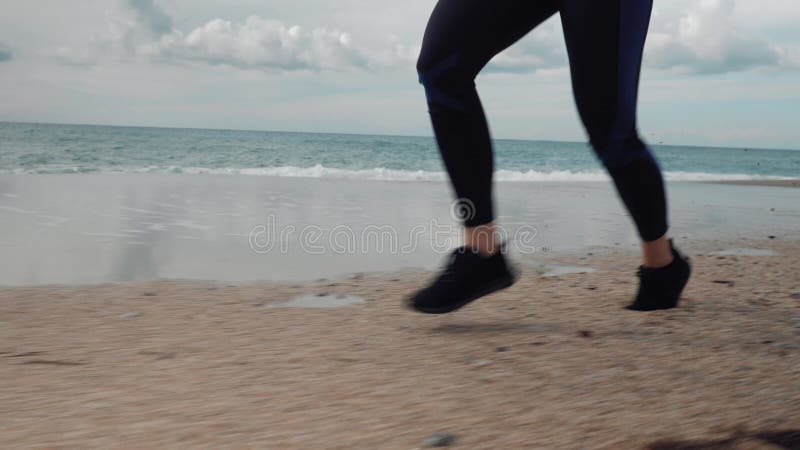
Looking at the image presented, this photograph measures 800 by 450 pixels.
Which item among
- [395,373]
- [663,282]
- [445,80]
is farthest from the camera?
[663,282]

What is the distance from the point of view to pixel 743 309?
6.69ft

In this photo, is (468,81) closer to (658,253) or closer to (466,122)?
(466,122)

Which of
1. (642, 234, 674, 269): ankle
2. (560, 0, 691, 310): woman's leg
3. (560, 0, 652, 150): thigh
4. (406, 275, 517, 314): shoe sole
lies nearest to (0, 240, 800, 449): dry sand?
(406, 275, 517, 314): shoe sole

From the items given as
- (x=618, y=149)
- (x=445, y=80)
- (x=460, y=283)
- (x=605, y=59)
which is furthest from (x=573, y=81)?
(x=460, y=283)

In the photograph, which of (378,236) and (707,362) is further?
(378,236)

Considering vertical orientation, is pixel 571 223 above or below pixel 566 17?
below

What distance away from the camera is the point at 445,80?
1755mm

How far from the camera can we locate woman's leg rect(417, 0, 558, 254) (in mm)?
1710

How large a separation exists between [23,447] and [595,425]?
0.88 meters

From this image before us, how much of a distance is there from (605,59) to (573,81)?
0.30 ft

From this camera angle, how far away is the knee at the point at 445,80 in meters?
1.74

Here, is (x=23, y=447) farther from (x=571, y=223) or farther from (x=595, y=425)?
(x=571, y=223)

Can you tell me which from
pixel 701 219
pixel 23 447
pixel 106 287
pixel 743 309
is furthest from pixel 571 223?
pixel 23 447

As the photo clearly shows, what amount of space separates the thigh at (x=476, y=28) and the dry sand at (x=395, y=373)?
0.73 m
